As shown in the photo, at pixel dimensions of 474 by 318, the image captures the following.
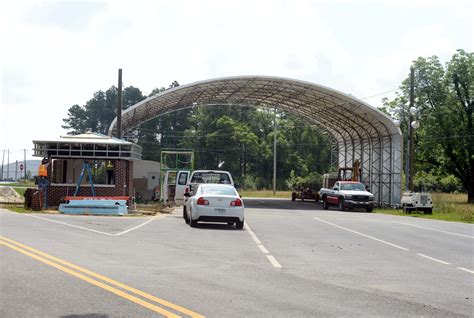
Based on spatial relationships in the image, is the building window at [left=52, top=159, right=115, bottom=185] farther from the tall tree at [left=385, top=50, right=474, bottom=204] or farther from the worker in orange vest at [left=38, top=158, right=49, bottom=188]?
the tall tree at [left=385, top=50, right=474, bottom=204]

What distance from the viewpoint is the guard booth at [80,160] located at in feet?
102

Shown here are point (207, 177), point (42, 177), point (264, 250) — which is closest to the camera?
point (264, 250)

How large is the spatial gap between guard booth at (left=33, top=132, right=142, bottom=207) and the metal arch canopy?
35.1 ft

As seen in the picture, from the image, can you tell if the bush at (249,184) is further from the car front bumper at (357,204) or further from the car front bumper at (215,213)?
the car front bumper at (215,213)

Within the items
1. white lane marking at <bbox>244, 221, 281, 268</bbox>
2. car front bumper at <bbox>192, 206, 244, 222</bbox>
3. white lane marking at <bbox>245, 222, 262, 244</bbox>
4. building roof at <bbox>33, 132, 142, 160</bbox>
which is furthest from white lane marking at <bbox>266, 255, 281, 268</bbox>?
building roof at <bbox>33, 132, 142, 160</bbox>

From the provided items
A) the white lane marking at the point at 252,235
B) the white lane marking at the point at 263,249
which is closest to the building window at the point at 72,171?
the white lane marking at the point at 252,235

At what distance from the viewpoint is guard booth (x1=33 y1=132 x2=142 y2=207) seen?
31094 mm

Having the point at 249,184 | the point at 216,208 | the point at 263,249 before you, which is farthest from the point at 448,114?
the point at 263,249

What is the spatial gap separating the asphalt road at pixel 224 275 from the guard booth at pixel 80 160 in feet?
42.6

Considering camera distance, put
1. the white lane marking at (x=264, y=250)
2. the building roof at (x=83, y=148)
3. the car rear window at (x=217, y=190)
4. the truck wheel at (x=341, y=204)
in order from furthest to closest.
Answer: the truck wheel at (x=341, y=204)
the building roof at (x=83, y=148)
the car rear window at (x=217, y=190)
the white lane marking at (x=264, y=250)

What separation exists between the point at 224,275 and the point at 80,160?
2425 centimetres

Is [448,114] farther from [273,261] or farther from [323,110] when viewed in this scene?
[273,261]

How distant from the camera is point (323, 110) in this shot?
168 feet

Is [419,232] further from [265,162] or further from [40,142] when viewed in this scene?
[265,162]
